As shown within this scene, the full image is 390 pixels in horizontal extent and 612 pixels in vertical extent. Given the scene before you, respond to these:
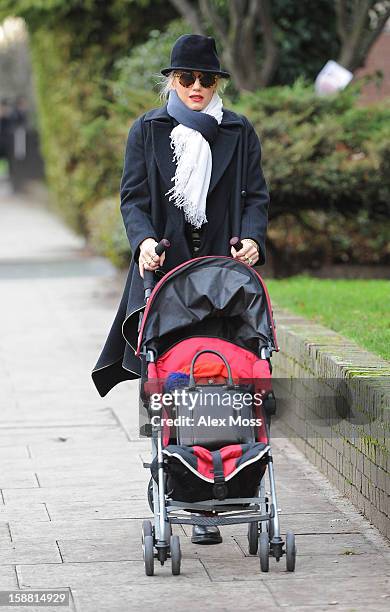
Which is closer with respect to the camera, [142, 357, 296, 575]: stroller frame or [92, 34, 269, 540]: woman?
[142, 357, 296, 575]: stroller frame

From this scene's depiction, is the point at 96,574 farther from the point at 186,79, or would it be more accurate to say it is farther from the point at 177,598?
the point at 186,79

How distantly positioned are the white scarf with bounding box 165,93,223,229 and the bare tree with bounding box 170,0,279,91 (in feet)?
28.6

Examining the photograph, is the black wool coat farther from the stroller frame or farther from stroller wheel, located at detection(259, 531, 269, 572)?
stroller wheel, located at detection(259, 531, 269, 572)

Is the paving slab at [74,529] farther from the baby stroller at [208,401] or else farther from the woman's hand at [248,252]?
the woman's hand at [248,252]

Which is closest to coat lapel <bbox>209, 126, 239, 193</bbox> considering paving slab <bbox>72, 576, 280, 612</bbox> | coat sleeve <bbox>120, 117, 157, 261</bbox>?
coat sleeve <bbox>120, 117, 157, 261</bbox>

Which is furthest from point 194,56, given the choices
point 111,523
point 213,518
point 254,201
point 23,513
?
point 23,513

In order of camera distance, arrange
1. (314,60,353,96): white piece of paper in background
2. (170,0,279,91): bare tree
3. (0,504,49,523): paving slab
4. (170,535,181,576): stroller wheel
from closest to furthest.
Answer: (170,535,181,576): stroller wheel, (0,504,49,523): paving slab, (314,60,353,96): white piece of paper in background, (170,0,279,91): bare tree

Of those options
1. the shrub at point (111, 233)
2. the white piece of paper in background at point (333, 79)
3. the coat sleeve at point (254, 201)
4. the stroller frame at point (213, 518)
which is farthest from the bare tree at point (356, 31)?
the stroller frame at point (213, 518)

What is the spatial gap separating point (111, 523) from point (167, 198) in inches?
58.5

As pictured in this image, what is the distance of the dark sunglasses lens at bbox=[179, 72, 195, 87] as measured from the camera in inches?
220

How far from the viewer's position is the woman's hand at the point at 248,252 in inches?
218

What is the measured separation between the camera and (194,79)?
559 centimetres

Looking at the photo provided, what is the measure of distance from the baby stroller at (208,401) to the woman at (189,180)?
21cm

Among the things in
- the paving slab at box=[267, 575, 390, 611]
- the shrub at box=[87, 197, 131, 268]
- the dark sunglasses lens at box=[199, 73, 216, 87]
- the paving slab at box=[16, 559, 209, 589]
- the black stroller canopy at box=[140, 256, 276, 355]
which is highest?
the dark sunglasses lens at box=[199, 73, 216, 87]
